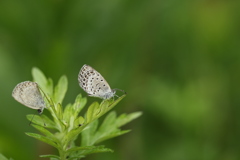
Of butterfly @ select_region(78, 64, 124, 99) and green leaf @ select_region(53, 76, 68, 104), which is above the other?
butterfly @ select_region(78, 64, 124, 99)

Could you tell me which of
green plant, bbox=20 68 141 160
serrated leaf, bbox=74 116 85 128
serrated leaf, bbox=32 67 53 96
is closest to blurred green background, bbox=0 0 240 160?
serrated leaf, bbox=32 67 53 96

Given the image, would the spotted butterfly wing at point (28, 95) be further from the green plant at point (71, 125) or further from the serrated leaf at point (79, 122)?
the serrated leaf at point (79, 122)

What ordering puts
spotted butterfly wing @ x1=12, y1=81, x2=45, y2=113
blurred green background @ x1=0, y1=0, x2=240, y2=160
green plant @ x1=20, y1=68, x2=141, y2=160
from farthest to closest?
blurred green background @ x1=0, y1=0, x2=240, y2=160, spotted butterfly wing @ x1=12, y1=81, x2=45, y2=113, green plant @ x1=20, y1=68, x2=141, y2=160

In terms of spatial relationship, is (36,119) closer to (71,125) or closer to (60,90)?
(71,125)

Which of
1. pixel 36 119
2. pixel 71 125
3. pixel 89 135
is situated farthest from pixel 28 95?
pixel 89 135

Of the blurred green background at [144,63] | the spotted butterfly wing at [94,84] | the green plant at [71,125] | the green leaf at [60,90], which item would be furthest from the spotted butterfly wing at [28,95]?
the blurred green background at [144,63]

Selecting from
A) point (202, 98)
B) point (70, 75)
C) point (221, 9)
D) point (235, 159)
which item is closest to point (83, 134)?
point (70, 75)

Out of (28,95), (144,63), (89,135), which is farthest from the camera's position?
(144,63)

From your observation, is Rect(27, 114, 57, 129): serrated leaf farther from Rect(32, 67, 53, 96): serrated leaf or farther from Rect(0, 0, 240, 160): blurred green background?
Rect(0, 0, 240, 160): blurred green background
